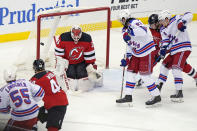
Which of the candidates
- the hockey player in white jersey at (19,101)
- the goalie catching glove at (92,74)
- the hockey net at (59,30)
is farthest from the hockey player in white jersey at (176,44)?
the hockey player in white jersey at (19,101)

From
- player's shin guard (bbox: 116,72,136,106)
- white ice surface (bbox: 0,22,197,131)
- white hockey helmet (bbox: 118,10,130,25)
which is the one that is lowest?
white ice surface (bbox: 0,22,197,131)

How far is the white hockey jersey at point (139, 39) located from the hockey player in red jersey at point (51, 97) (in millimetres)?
1133

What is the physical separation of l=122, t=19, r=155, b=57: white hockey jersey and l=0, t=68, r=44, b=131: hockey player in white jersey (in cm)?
133

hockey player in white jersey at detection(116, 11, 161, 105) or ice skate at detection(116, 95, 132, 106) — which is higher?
hockey player in white jersey at detection(116, 11, 161, 105)

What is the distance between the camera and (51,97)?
377 centimetres

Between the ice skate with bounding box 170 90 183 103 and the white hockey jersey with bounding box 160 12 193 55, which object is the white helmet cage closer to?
the white hockey jersey with bounding box 160 12 193 55

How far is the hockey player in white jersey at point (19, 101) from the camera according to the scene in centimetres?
352

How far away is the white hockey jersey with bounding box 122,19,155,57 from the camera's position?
455 centimetres

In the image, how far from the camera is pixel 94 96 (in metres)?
5.10

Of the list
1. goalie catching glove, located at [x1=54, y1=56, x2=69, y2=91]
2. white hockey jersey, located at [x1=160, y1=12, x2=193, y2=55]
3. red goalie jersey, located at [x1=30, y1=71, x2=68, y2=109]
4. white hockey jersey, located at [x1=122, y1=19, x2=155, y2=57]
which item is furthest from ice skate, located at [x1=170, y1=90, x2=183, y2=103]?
red goalie jersey, located at [x1=30, y1=71, x2=68, y2=109]

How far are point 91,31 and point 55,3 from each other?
5.99 feet

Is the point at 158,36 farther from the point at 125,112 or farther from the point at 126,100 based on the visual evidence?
the point at 125,112

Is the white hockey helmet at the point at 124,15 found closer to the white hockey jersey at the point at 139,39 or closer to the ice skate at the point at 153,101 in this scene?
the white hockey jersey at the point at 139,39

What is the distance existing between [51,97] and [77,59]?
1.44m
